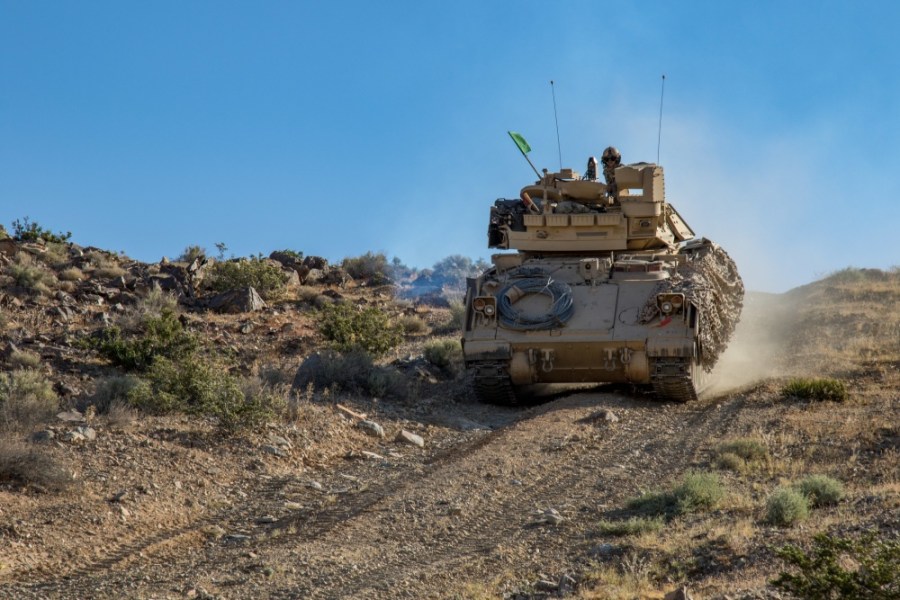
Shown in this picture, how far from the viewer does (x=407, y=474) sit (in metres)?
10.7

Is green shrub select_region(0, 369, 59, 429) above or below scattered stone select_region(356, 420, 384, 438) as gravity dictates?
above

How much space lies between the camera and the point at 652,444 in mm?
11367

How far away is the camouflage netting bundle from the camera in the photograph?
14.4 m

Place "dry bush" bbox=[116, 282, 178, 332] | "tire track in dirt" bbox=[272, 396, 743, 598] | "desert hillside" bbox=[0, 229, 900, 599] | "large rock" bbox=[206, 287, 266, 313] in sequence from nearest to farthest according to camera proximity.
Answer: "desert hillside" bbox=[0, 229, 900, 599], "tire track in dirt" bbox=[272, 396, 743, 598], "dry bush" bbox=[116, 282, 178, 332], "large rock" bbox=[206, 287, 266, 313]

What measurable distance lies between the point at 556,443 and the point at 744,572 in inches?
213

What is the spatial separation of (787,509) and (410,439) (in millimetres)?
5894

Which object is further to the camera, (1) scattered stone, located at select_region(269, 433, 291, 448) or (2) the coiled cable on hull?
(2) the coiled cable on hull

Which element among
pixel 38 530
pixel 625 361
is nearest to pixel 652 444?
pixel 625 361

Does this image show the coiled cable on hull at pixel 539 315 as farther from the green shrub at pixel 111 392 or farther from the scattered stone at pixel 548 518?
the scattered stone at pixel 548 518

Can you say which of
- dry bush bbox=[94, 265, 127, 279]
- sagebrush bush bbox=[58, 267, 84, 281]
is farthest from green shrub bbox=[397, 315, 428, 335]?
sagebrush bush bbox=[58, 267, 84, 281]

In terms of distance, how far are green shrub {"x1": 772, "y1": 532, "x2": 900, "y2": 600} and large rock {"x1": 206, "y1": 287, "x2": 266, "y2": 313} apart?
17585 millimetres

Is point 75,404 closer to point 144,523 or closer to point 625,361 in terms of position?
point 144,523

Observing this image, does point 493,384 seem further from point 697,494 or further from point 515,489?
point 697,494

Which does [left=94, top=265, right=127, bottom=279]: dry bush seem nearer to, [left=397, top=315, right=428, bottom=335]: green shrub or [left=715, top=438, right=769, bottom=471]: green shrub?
[left=397, top=315, right=428, bottom=335]: green shrub
